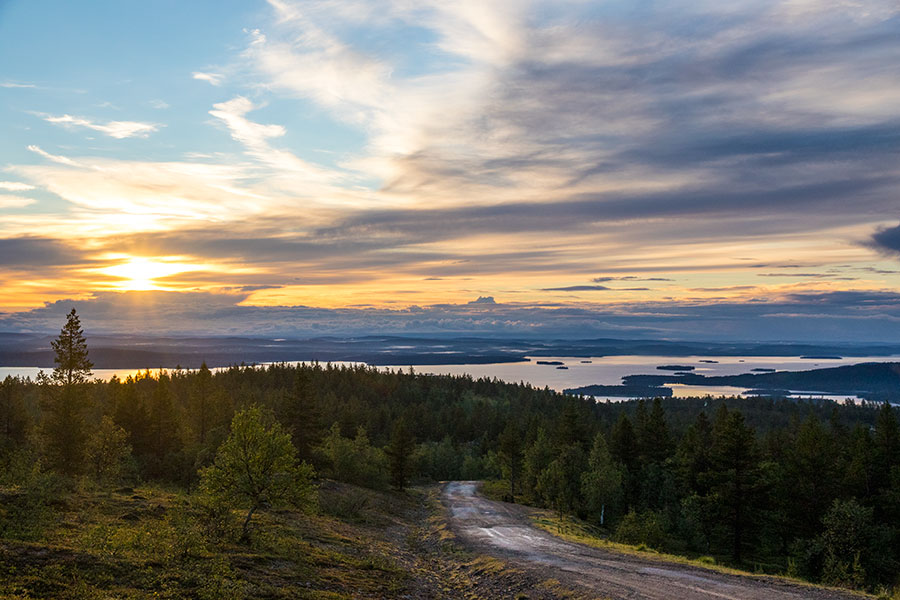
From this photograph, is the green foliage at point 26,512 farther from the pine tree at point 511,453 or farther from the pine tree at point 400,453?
the pine tree at point 511,453

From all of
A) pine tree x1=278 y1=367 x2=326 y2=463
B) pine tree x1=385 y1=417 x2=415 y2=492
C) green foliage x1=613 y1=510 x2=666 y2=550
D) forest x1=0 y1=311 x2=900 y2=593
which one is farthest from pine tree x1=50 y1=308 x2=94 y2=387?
green foliage x1=613 y1=510 x2=666 y2=550

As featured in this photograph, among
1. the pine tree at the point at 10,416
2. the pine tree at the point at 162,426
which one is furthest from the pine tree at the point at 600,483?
the pine tree at the point at 10,416

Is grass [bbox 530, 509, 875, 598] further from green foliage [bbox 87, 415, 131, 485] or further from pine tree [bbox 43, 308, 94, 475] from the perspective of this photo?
pine tree [bbox 43, 308, 94, 475]

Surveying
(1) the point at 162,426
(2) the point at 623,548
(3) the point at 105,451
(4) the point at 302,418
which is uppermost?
(4) the point at 302,418

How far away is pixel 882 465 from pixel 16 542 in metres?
78.4

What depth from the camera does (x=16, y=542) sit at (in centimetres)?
1869

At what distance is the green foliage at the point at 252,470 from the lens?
1014 inches

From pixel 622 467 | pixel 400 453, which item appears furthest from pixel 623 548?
pixel 400 453

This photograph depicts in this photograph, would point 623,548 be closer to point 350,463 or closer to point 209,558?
point 209,558

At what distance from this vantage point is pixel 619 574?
26.5m

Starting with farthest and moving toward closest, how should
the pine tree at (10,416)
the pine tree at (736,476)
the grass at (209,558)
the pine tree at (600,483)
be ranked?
the pine tree at (600,483)
the pine tree at (10,416)
the pine tree at (736,476)
the grass at (209,558)

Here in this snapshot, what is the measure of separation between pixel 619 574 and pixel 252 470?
60.8ft

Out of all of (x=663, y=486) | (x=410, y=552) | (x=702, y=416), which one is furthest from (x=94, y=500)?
(x=702, y=416)

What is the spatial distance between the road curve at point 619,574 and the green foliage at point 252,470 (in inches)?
527
